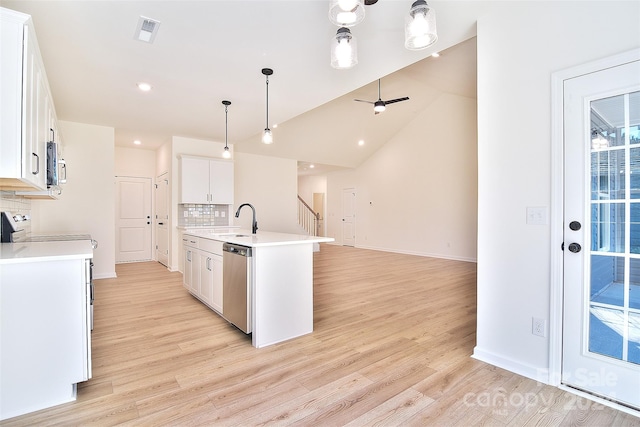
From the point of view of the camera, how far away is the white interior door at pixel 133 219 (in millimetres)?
7090

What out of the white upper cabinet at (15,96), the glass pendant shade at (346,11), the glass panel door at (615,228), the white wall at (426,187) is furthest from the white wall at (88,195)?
the white wall at (426,187)

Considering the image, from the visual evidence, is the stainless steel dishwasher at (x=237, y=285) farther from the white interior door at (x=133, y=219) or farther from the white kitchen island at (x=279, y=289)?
the white interior door at (x=133, y=219)

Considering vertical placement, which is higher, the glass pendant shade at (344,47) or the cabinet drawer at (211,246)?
the glass pendant shade at (344,47)

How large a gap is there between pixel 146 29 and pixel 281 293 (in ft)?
8.19

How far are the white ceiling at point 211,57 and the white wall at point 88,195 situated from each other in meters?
0.32

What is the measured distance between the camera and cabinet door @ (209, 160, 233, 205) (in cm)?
619

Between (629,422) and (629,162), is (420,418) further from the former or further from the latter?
(629,162)

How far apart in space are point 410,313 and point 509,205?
→ 1782mm

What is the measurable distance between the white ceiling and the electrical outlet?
7.60ft

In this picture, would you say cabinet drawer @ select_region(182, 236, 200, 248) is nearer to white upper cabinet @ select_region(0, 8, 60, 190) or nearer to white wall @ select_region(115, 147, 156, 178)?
white upper cabinet @ select_region(0, 8, 60, 190)

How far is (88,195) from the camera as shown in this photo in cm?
529

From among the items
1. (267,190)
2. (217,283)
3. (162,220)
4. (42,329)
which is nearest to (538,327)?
(217,283)

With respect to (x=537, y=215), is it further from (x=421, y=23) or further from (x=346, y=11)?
(x=346, y=11)

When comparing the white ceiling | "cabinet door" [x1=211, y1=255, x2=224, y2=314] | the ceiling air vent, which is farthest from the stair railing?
the ceiling air vent
